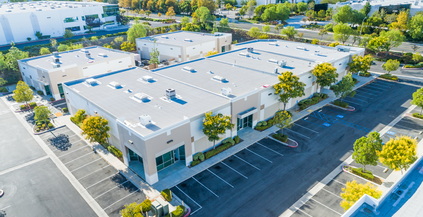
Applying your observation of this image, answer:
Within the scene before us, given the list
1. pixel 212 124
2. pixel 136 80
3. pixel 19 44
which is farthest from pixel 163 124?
pixel 19 44

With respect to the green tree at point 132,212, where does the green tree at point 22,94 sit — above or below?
above

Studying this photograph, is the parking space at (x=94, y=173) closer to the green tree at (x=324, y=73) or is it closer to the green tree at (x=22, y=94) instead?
the green tree at (x=22, y=94)

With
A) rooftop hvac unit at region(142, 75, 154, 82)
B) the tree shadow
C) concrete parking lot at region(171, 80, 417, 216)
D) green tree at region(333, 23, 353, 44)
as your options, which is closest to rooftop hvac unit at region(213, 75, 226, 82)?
rooftop hvac unit at region(142, 75, 154, 82)

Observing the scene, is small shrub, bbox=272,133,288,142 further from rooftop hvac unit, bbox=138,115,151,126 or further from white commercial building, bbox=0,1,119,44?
white commercial building, bbox=0,1,119,44

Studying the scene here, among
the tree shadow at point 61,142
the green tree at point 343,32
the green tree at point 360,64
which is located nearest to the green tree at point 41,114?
the tree shadow at point 61,142

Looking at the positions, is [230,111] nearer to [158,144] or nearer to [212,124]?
[212,124]
